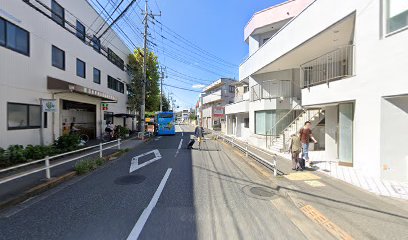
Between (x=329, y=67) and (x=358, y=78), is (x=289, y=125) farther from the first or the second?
(x=358, y=78)

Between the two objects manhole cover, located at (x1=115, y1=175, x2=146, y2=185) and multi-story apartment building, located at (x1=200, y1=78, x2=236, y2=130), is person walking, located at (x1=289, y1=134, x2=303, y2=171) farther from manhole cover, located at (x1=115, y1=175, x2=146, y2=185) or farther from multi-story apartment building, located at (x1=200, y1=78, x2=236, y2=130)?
multi-story apartment building, located at (x1=200, y1=78, x2=236, y2=130)

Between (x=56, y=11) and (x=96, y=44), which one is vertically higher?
(x=56, y=11)

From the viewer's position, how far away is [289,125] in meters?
14.2

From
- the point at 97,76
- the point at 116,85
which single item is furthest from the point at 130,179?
the point at 116,85

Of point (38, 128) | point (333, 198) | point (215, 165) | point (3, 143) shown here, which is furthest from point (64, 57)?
point (333, 198)

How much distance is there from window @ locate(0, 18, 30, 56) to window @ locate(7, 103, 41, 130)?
8.34 ft

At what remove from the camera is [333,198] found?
514cm

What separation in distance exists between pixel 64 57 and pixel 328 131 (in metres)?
16.1

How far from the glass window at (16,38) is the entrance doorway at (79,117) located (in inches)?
189

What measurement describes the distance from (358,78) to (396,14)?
6.64 feet

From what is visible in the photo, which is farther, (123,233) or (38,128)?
(38,128)

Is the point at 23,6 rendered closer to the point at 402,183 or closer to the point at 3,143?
the point at 3,143

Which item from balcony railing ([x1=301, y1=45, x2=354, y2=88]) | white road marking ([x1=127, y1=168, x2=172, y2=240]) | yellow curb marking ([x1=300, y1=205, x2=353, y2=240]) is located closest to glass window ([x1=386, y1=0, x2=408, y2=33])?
balcony railing ([x1=301, y1=45, x2=354, y2=88])

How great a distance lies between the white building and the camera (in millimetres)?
6180
